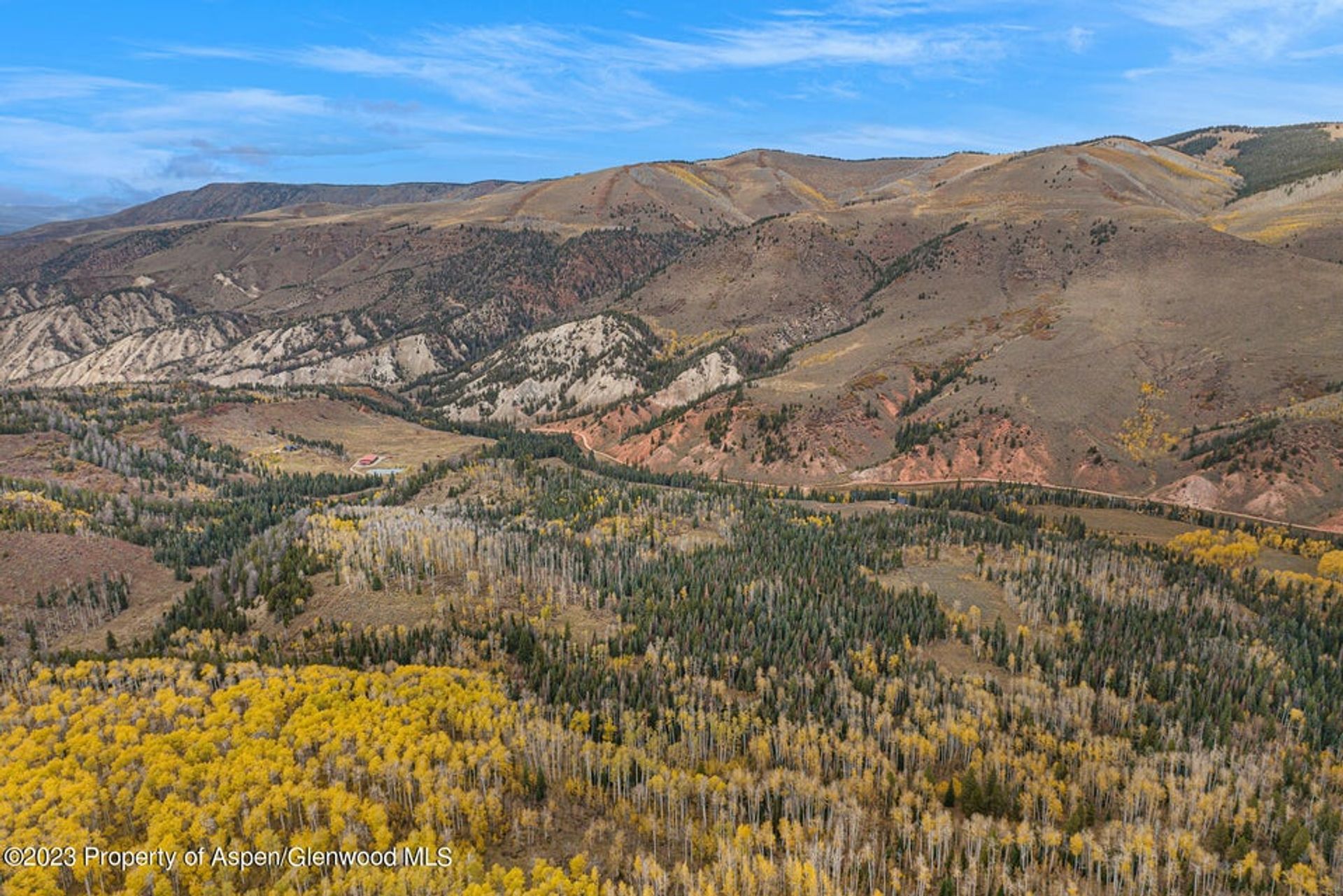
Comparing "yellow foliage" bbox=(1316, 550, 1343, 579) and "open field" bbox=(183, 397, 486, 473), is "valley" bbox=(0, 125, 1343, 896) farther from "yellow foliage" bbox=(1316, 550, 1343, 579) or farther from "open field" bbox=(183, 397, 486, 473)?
"open field" bbox=(183, 397, 486, 473)

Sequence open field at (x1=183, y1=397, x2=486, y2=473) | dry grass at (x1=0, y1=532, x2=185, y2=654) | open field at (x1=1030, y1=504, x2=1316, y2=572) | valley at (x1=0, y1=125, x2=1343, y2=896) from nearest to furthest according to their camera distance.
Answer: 1. valley at (x1=0, y1=125, x2=1343, y2=896)
2. dry grass at (x1=0, y1=532, x2=185, y2=654)
3. open field at (x1=1030, y1=504, x2=1316, y2=572)
4. open field at (x1=183, y1=397, x2=486, y2=473)

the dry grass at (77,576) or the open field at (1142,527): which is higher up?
the dry grass at (77,576)

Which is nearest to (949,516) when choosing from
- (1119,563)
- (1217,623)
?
(1119,563)

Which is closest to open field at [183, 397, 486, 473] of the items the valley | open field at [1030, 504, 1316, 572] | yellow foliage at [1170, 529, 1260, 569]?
the valley

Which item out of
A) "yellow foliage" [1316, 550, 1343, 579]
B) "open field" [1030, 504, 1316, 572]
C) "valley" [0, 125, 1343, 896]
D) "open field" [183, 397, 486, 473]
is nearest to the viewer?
"valley" [0, 125, 1343, 896]

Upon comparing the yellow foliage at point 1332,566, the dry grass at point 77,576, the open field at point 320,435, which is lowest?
the yellow foliage at point 1332,566

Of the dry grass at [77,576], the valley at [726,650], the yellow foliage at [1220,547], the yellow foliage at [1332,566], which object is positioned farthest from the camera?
the yellow foliage at [1220,547]

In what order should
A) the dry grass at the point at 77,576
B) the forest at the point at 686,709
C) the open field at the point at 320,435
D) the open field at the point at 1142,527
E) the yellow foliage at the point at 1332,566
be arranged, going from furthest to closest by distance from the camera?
the open field at the point at 320,435, the open field at the point at 1142,527, the yellow foliage at the point at 1332,566, the dry grass at the point at 77,576, the forest at the point at 686,709

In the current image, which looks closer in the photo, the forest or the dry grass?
the forest

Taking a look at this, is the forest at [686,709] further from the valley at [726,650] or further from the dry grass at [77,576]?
the dry grass at [77,576]

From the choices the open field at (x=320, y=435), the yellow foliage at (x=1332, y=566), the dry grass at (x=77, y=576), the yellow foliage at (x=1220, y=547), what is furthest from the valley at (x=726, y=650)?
the open field at (x=320, y=435)
